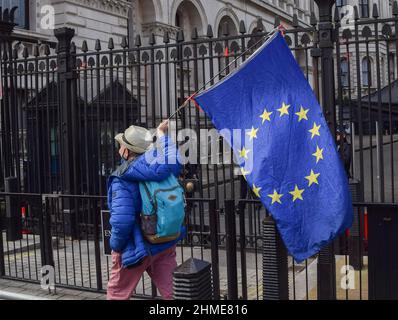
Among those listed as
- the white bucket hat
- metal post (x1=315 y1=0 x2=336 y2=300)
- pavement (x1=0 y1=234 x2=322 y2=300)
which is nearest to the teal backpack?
the white bucket hat

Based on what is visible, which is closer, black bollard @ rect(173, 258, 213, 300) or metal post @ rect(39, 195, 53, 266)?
black bollard @ rect(173, 258, 213, 300)

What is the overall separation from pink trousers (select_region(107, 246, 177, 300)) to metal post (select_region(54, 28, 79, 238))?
489 cm

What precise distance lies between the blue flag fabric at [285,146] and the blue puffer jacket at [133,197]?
0.54 meters

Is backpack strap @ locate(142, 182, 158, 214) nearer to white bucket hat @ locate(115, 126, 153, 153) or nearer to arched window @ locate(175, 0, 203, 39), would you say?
white bucket hat @ locate(115, 126, 153, 153)

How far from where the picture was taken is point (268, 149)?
446 centimetres

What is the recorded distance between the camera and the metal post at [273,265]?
14.4 feet

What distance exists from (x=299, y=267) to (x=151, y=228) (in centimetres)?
337

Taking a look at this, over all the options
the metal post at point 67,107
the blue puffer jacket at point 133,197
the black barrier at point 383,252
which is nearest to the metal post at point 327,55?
the black barrier at point 383,252

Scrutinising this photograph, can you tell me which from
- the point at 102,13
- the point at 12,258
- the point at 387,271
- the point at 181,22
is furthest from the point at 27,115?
the point at 181,22

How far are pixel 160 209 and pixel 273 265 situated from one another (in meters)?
1.03

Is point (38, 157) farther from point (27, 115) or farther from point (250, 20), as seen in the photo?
point (250, 20)

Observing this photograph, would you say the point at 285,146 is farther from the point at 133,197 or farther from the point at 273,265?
the point at 133,197

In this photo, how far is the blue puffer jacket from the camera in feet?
14.2

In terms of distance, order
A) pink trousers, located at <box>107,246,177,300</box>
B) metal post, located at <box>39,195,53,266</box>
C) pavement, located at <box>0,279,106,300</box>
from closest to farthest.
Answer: pink trousers, located at <box>107,246,177,300</box> → pavement, located at <box>0,279,106,300</box> → metal post, located at <box>39,195,53,266</box>
